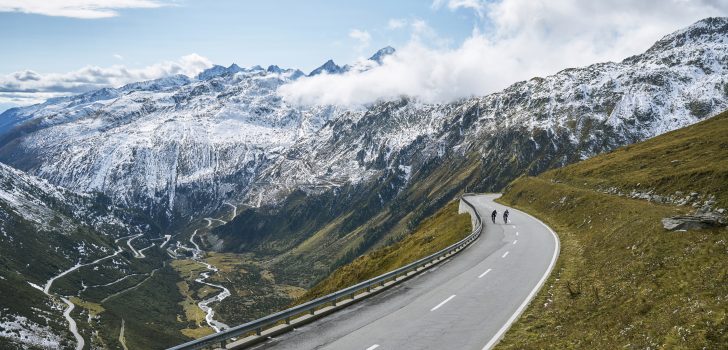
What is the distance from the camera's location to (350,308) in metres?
25.4

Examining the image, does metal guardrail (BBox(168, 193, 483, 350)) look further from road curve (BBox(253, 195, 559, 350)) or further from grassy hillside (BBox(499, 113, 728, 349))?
grassy hillside (BBox(499, 113, 728, 349))

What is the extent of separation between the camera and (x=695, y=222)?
26.1m

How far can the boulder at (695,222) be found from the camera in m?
25.2

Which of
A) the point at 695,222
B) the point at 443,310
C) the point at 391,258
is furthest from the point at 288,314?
the point at 391,258

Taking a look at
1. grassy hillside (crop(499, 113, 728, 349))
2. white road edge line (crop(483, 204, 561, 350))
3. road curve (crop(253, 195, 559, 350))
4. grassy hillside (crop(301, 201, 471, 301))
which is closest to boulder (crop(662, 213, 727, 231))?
grassy hillside (crop(499, 113, 728, 349))

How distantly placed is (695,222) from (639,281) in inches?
308

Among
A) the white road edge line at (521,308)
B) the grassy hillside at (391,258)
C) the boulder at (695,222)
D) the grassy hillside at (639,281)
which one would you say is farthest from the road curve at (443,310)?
the grassy hillside at (391,258)

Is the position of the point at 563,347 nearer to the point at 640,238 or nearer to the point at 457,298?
the point at 457,298

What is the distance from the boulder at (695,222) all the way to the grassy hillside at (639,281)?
1.93 feet

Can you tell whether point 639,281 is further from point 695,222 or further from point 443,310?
point 443,310

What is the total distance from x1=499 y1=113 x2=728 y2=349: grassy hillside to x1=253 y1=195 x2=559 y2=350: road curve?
1347mm

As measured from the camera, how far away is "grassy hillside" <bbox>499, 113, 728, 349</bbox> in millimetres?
14906

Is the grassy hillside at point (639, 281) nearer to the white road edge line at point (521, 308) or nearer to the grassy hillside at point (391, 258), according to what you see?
the white road edge line at point (521, 308)

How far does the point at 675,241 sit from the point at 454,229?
4420cm
